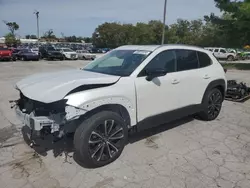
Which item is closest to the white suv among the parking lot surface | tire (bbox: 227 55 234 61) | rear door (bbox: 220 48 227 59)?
the parking lot surface

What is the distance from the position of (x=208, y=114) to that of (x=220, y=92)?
64 centimetres

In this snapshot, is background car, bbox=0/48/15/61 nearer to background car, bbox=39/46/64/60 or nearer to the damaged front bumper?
background car, bbox=39/46/64/60

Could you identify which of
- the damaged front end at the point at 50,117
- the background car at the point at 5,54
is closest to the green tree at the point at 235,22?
the damaged front end at the point at 50,117

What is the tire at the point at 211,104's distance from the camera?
480cm

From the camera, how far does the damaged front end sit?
2.89 m

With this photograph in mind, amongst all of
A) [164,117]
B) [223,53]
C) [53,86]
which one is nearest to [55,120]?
[53,86]

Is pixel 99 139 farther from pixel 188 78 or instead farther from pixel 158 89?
pixel 188 78

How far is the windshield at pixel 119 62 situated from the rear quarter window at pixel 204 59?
147 cm

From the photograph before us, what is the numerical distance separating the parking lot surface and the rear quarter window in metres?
1.35

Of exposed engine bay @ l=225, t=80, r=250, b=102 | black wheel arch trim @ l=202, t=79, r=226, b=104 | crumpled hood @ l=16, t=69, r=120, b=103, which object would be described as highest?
crumpled hood @ l=16, t=69, r=120, b=103

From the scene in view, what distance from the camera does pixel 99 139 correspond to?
311 centimetres

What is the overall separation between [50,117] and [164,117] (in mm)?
1925

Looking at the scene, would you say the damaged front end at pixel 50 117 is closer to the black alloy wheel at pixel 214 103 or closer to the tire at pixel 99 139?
the tire at pixel 99 139

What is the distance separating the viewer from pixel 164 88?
383 centimetres
